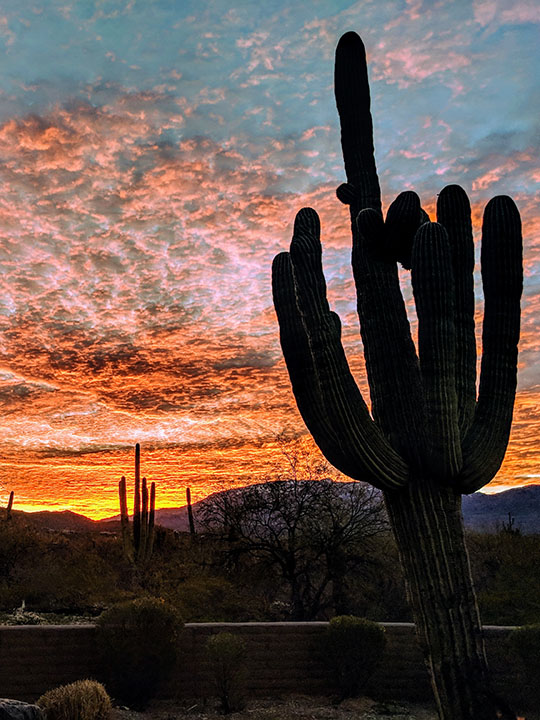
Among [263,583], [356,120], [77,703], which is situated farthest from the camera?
[263,583]

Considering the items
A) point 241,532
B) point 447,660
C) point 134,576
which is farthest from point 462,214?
point 134,576

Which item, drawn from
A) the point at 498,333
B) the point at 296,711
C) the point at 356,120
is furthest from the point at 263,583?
the point at 356,120

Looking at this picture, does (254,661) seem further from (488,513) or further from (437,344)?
(488,513)

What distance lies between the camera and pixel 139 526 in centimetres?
2344

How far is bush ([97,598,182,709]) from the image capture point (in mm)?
10203

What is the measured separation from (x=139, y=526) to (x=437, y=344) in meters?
19.3

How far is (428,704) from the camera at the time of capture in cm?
1103

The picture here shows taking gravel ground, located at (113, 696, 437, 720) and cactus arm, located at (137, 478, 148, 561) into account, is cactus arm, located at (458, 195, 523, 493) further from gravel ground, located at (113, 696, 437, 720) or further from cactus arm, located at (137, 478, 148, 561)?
cactus arm, located at (137, 478, 148, 561)

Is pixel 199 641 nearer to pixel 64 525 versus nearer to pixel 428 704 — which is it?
pixel 428 704

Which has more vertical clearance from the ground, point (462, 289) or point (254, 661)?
point (462, 289)

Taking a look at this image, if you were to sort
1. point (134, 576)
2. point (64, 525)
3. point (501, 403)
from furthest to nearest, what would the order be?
point (64, 525) < point (134, 576) < point (501, 403)

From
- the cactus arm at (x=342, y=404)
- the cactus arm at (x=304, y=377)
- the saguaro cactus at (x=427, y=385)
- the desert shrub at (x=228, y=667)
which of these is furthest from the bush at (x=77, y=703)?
A: the cactus arm at (x=342, y=404)

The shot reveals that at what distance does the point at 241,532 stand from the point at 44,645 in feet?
27.4

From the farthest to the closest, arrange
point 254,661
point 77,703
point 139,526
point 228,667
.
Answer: point 139,526 → point 254,661 → point 228,667 → point 77,703
